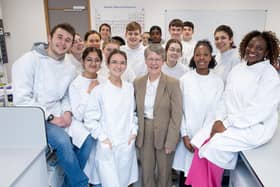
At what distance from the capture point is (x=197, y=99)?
185cm

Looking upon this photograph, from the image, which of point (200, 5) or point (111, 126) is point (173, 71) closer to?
point (111, 126)

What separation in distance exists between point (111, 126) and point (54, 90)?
54cm

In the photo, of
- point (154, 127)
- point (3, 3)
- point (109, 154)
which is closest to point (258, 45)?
point (154, 127)

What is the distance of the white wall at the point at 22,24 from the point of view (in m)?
4.88

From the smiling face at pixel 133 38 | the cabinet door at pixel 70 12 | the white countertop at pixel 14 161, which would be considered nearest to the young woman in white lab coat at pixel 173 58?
the smiling face at pixel 133 38

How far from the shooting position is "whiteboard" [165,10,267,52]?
188 inches

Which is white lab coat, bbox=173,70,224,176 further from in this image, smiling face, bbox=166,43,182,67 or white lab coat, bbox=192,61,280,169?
smiling face, bbox=166,43,182,67

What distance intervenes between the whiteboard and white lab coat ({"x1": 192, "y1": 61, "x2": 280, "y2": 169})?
359 cm

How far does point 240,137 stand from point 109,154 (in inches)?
37.4

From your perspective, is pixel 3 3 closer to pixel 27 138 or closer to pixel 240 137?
pixel 27 138

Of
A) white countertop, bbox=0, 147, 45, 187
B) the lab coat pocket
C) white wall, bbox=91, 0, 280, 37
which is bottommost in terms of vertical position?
the lab coat pocket

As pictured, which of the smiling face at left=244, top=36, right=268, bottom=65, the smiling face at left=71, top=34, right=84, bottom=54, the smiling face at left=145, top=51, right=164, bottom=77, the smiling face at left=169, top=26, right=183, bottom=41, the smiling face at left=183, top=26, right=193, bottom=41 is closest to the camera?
the smiling face at left=244, top=36, right=268, bottom=65

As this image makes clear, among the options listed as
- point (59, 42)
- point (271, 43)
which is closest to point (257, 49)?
point (271, 43)

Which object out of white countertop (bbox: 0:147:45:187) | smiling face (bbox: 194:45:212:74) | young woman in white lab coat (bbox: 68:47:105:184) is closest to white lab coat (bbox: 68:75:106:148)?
young woman in white lab coat (bbox: 68:47:105:184)
